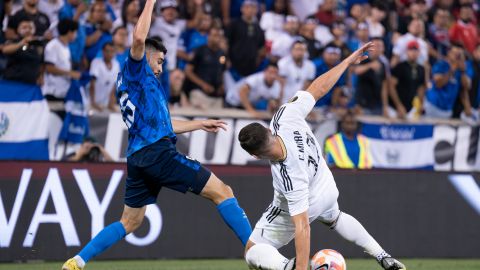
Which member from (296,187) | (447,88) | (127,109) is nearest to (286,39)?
(447,88)

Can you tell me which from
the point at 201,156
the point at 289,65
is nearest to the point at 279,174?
the point at 201,156

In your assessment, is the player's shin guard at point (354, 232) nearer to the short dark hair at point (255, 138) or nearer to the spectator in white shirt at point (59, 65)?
the short dark hair at point (255, 138)

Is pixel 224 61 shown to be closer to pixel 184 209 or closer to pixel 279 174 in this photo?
pixel 184 209

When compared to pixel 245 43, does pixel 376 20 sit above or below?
above

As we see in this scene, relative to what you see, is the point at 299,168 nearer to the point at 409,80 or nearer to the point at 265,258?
the point at 265,258

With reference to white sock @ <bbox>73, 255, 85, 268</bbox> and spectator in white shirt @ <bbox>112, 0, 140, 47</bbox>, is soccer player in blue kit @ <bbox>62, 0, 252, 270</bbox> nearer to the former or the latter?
white sock @ <bbox>73, 255, 85, 268</bbox>

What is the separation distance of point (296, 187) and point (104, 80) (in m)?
7.50

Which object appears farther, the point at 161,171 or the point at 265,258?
the point at 161,171

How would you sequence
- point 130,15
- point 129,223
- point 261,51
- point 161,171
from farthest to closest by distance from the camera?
point 261,51 → point 130,15 → point 129,223 → point 161,171

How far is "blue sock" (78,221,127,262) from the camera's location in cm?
873

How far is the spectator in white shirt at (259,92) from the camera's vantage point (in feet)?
52.1

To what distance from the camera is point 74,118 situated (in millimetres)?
14203

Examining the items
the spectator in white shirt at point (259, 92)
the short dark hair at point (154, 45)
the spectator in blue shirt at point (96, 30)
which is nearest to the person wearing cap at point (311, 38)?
the spectator in white shirt at point (259, 92)

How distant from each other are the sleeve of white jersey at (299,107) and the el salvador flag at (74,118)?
633 cm
